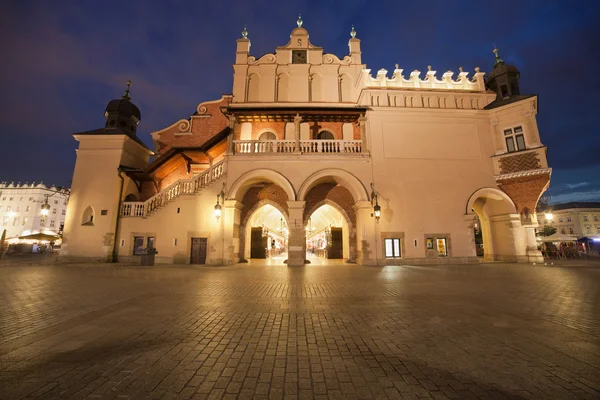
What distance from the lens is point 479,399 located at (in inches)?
91.7

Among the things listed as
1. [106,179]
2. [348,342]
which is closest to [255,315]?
[348,342]

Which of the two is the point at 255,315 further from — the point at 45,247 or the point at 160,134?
the point at 45,247

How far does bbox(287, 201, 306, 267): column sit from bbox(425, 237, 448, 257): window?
28.2ft

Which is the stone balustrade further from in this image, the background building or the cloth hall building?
the background building

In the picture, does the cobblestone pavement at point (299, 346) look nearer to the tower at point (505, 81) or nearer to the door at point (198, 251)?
the door at point (198, 251)

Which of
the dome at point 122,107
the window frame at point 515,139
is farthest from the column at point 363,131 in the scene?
the dome at point 122,107

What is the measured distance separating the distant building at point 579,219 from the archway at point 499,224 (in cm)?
5906

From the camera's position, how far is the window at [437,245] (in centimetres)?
1717

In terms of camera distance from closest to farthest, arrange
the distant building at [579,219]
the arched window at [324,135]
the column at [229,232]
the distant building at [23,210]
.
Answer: the column at [229,232] < the arched window at [324,135] < the distant building at [579,219] < the distant building at [23,210]

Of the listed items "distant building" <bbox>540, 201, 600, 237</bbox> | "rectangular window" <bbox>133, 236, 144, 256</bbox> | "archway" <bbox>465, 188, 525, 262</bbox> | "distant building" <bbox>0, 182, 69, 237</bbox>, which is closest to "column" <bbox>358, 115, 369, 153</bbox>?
"archway" <bbox>465, 188, 525, 262</bbox>

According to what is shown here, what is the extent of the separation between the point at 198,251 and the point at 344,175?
11.3 m

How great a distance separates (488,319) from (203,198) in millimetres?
16144

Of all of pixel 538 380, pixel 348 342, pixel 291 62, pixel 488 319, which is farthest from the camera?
pixel 291 62

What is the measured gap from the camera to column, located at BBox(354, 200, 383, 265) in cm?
1655
